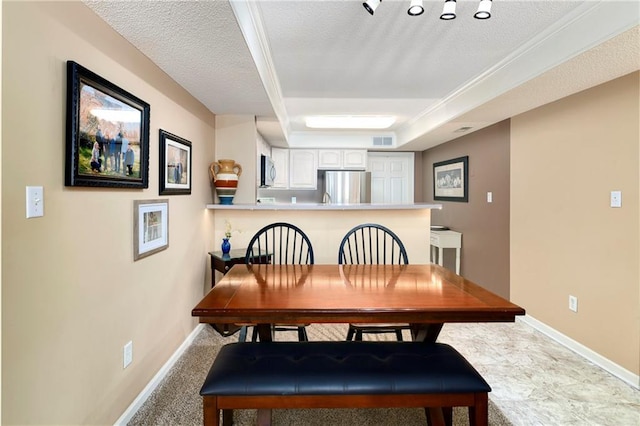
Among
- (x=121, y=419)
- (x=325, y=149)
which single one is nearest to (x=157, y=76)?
(x=121, y=419)

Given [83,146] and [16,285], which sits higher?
[83,146]

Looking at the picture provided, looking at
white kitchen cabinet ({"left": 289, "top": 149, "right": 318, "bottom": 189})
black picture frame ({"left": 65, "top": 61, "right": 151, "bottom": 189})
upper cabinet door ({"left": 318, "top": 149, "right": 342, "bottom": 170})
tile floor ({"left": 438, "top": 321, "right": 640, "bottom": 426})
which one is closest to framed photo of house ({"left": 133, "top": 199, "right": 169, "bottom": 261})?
black picture frame ({"left": 65, "top": 61, "right": 151, "bottom": 189})

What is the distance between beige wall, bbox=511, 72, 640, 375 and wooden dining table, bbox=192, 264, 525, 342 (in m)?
1.41

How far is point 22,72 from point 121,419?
5.40 feet

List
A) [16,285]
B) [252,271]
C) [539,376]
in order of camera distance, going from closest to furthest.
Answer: [16,285] → [252,271] → [539,376]

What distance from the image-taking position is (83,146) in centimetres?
141

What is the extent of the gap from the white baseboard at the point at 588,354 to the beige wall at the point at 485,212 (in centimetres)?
55

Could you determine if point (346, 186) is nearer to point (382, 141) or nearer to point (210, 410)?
point (382, 141)

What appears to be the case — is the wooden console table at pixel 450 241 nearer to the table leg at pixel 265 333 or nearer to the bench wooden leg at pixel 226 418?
the table leg at pixel 265 333

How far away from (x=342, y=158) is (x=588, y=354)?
164 inches

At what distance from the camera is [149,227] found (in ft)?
6.58

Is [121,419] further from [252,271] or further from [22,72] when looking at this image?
[22,72]

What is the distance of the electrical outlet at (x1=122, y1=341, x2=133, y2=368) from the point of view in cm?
177

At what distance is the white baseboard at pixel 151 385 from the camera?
5.73 ft
